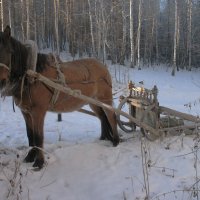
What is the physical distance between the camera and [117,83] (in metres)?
19.1

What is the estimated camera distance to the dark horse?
4180mm

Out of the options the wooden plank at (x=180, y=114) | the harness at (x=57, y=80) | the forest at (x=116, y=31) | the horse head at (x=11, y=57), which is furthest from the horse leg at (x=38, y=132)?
the forest at (x=116, y=31)

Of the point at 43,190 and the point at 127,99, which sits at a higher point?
the point at 127,99

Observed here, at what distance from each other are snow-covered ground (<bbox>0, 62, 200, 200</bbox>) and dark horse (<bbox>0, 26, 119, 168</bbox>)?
0.86 ft

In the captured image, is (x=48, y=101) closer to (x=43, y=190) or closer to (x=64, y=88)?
(x=64, y=88)

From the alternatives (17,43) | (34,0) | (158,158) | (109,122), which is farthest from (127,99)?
(34,0)

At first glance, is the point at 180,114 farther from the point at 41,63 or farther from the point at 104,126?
the point at 41,63

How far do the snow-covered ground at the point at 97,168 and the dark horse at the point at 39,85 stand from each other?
263 millimetres

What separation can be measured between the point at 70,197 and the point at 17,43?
5.98ft

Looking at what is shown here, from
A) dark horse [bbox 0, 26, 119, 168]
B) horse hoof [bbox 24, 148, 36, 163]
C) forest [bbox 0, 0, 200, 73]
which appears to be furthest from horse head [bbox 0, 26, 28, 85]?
forest [bbox 0, 0, 200, 73]

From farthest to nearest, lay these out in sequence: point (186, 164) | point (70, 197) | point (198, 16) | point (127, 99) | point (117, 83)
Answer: point (198, 16)
point (117, 83)
point (127, 99)
point (186, 164)
point (70, 197)

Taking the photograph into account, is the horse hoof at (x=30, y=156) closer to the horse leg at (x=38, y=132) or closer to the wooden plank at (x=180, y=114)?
the horse leg at (x=38, y=132)

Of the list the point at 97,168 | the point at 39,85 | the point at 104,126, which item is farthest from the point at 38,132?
the point at 104,126

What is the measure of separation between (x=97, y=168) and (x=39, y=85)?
4.02 feet
